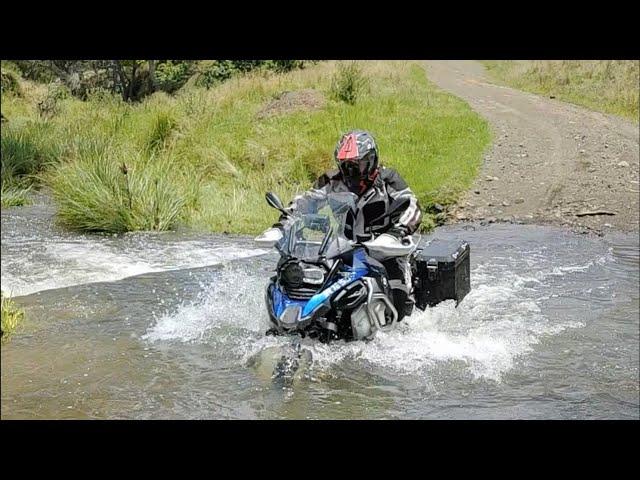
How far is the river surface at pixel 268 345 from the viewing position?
11.2 ft

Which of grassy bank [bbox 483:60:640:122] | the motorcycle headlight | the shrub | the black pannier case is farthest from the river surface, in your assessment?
grassy bank [bbox 483:60:640:122]

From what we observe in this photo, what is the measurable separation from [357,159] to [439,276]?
1196 mm

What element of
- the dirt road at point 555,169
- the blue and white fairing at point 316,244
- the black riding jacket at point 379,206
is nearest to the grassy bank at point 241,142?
the dirt road at point 555,169

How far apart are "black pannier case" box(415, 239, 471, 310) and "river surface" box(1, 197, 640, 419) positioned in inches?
5.8

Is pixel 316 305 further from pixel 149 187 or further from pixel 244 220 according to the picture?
pixel 244 220

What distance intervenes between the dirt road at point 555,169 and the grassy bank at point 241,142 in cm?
52

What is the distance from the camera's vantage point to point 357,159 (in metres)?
6.18

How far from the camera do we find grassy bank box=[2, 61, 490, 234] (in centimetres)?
372

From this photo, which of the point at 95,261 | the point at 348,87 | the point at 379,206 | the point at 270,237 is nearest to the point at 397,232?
the point at 379,206

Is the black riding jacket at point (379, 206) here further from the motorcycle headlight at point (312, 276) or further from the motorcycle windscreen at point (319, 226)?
the motorcycle headlight at point (312, 276)

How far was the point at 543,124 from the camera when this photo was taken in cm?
1770

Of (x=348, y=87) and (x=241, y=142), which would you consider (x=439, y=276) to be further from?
(x=348, y=87)

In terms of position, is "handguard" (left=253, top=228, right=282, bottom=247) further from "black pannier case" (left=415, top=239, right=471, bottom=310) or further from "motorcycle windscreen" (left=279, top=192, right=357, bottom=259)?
"black pannier case" (left=415, top=239, right=471, bottom=310)
